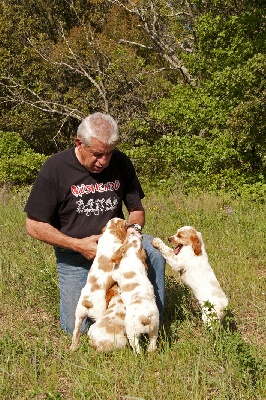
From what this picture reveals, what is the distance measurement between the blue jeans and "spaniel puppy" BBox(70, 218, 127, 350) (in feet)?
1.21

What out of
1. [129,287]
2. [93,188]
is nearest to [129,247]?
[129,287]

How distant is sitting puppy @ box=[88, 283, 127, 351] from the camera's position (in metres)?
4.52

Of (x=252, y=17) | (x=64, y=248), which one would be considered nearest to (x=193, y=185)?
(x=252, y=17)

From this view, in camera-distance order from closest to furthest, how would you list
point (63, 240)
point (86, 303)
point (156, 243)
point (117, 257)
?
point (117, 257), point (86, 303), point (63, 240), point (156, 243)

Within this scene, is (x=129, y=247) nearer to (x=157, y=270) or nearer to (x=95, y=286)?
(x=95, y=286)

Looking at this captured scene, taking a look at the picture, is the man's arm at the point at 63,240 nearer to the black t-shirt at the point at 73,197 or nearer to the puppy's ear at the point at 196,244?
the black t-shirt at the point at 73,197

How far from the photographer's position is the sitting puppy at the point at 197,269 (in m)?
4.96

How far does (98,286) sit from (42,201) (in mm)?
992

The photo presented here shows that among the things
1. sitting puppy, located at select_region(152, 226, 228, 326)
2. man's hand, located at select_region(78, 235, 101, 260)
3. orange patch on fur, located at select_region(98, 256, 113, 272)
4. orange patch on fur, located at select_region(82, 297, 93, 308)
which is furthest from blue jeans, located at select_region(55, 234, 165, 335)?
orange patch on fur, located at select_region(98, 256, 113, 272)

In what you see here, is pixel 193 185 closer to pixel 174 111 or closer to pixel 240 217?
pixel 174 111

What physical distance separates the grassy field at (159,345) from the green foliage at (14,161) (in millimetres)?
11228

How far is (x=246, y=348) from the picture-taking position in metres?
4.01

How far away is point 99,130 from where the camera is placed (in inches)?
189

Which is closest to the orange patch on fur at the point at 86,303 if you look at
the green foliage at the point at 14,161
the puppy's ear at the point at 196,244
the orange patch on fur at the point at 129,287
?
the orange patch on fur at the point at 129,287
